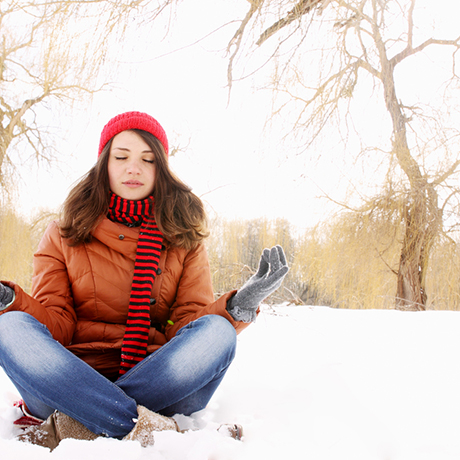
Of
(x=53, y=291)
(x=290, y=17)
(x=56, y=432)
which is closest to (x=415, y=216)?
(x=290, y=17)

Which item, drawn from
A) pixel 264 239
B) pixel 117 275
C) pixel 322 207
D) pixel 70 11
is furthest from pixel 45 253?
pixel 264 239

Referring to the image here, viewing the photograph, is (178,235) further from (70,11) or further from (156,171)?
(70,11)

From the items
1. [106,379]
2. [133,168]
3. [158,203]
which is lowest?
[106,379]

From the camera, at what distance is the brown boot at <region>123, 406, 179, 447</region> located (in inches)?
32.2

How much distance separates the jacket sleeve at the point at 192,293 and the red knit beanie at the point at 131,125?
50 centimetres

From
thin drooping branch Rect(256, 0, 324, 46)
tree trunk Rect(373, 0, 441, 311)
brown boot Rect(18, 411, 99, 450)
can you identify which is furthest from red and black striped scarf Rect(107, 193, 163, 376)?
tree trunk Rect(373, 0, 441, 311)

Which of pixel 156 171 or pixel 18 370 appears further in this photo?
pixel 156 171

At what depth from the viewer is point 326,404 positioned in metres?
1.17

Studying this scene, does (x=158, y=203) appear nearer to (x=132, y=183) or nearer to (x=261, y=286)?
(x=132, y=183)

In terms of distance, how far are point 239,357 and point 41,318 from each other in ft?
3.09

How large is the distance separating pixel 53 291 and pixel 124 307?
0.24m

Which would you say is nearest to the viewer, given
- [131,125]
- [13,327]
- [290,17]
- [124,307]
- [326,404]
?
[13,327]

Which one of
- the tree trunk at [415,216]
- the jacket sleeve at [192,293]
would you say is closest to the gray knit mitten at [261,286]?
the jacket sleeve at [192,293]

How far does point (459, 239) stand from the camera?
346 centimetres
